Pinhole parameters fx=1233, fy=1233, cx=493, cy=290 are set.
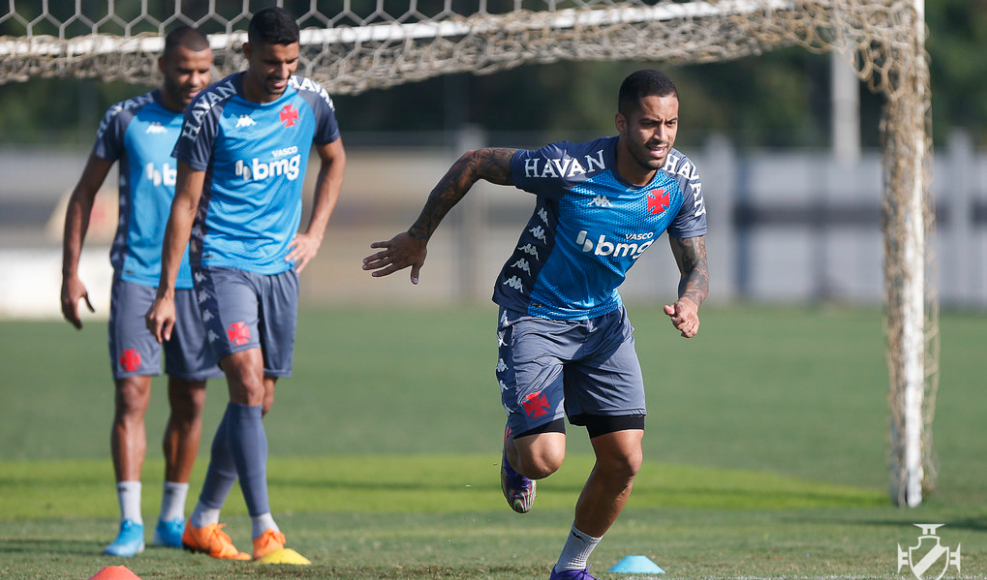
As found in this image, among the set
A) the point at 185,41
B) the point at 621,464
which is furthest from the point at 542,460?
the point at 185,41

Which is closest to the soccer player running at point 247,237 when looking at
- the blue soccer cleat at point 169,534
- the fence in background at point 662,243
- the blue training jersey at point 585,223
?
the blue soccer cleat at point 169,534

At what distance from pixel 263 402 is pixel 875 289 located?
24622mm

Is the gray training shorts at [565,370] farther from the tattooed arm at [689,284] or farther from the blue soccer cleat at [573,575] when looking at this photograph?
the blue soccer cleat at [573,575]

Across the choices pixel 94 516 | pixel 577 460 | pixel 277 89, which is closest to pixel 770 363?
pixel 577 460

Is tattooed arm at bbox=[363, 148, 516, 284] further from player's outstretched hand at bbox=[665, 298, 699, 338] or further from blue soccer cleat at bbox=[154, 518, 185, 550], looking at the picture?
blue soccer cleat at bbox=[154, 518, 185, 550]

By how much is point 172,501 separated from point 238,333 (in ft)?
4.23

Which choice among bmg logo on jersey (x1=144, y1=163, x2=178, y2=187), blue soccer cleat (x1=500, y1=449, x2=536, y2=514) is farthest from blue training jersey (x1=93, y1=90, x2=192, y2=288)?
blue soccer cleat (x1=500, y1=449, x2=536, y2=514)

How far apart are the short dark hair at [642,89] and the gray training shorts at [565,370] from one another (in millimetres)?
905

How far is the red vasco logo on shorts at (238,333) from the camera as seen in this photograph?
5.68m

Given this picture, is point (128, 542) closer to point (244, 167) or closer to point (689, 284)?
point (244, 167)

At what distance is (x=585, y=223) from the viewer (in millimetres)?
5000

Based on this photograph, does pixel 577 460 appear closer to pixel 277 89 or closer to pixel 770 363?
pixel 277 89

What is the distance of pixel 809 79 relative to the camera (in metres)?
37.4

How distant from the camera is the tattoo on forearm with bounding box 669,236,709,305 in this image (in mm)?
4992
